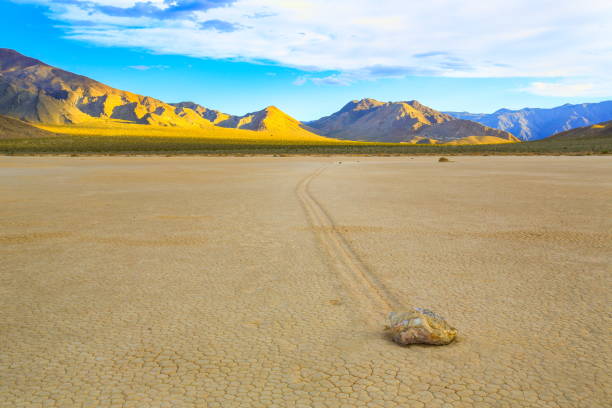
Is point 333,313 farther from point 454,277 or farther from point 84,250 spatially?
point 84,250

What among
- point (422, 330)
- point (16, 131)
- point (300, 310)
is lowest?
point (300, 310)

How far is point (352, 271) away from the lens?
5586 mm

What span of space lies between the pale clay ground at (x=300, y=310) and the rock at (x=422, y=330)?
0.07 m

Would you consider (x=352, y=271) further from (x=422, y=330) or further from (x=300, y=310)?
(x=422, y=330)

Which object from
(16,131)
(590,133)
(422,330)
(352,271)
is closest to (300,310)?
(422,330)

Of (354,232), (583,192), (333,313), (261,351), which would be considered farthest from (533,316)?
(583,192)

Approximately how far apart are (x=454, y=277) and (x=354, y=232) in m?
2.80

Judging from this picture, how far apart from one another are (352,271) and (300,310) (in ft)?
4.59

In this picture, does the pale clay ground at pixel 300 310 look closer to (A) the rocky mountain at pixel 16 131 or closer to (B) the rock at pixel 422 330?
(B) the rock at pixel 422 330

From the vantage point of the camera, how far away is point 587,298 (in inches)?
180

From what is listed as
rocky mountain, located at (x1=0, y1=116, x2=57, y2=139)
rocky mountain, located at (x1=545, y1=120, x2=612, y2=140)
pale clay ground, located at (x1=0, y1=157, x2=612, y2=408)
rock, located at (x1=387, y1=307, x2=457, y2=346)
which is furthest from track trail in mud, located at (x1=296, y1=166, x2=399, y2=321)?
rocky mountain, located at (x1=0, y1=116, x2=57, y2=139)

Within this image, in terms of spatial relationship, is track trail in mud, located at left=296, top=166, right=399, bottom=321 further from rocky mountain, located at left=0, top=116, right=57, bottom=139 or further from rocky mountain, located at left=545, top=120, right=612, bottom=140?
rocky mountain, located at left=0, top=116, right=57, bottom=139

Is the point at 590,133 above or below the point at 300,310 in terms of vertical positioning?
above

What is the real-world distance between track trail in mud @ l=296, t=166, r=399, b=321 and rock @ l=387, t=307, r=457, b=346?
47cm
